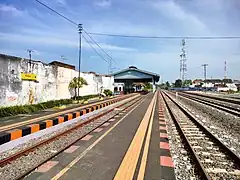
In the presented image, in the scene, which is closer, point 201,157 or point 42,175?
point 42,175

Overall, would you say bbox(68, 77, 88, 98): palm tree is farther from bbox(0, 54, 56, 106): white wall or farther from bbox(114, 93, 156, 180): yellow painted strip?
bbox(114, 93, 156, 180): yellow painted strip

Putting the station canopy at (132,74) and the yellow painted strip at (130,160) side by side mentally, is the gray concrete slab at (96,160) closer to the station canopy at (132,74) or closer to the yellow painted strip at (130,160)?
the yellow painted strip at (130,160)

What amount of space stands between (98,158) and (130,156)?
2.68ft

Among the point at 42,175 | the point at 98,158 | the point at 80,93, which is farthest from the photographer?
the point at 80,93

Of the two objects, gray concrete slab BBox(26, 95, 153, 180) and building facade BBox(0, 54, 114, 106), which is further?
building facade BBox(0, 54, 114, 106)

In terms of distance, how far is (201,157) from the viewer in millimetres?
6758

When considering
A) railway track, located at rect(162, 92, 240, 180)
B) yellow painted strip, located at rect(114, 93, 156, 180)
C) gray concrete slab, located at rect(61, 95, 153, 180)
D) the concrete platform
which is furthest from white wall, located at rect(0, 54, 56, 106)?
railway track, located at rect(162, 92, 240, 180)

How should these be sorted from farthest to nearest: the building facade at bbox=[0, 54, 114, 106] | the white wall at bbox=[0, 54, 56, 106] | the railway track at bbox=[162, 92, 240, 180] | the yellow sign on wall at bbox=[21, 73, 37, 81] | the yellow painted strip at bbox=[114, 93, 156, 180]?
the yellow sign on wall at bbox=[21, 73, 37, 81], the building facade at bbox=[0, 54, 114, 106], the white wall at bbox=[0, 54, 56, 106], the railway track at bbox=[162, 92, 240, 180], the yellow painted strip at bbox=[114, 93, 156, 180]

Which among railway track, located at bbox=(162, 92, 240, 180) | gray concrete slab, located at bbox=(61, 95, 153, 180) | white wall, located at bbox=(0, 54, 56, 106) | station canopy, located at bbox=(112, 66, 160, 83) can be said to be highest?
station canopy, located at bbox=(112, 66, 160, 83)

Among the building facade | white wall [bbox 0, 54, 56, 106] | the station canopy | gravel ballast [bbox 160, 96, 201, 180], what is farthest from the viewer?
the station canopy

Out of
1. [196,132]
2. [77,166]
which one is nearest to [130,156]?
[77,166]

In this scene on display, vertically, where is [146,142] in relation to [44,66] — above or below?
below

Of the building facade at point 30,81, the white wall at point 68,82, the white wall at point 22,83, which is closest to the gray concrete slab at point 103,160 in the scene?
the white wall at point 22,83

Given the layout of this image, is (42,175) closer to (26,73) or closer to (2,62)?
(2,62)
